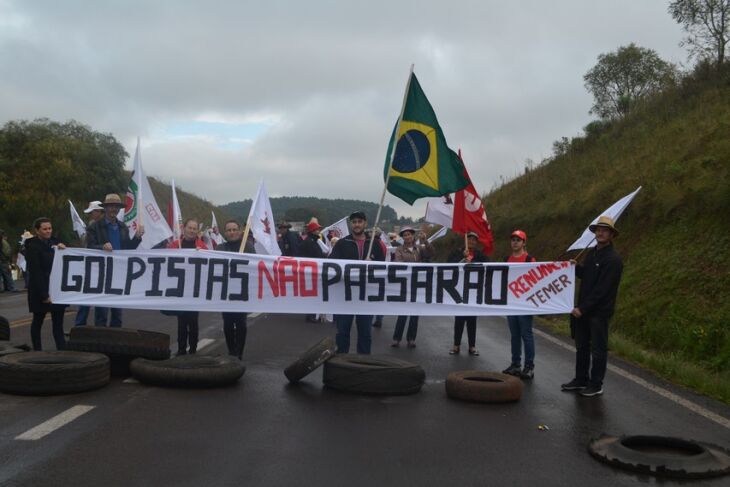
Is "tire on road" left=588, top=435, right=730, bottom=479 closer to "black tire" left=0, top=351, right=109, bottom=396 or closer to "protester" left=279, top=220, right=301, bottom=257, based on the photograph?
"black tire" left=0, top=351, right=109, bottom=396

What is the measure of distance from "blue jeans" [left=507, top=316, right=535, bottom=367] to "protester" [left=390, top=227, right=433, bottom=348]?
2205 millimetres

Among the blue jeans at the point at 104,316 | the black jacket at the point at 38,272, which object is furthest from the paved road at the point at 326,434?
the blue jeans at the point at 104,316

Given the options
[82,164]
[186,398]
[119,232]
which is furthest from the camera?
[82,164]

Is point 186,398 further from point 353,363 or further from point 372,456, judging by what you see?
point 372,456

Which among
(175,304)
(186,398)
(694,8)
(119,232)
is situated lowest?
(186,398)

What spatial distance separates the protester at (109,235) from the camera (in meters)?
11.0

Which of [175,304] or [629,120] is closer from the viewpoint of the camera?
[175,304]

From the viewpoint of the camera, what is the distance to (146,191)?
13.7 m

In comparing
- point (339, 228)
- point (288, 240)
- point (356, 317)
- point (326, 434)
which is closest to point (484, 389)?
point (326, 434)

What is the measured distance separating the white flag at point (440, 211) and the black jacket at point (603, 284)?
3862 mm

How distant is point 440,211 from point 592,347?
14.7ft

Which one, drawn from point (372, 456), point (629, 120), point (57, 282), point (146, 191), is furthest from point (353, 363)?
point (629, 120)

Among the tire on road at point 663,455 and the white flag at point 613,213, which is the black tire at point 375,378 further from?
the white flag at point 613,213

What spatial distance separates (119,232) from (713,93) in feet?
73.8
